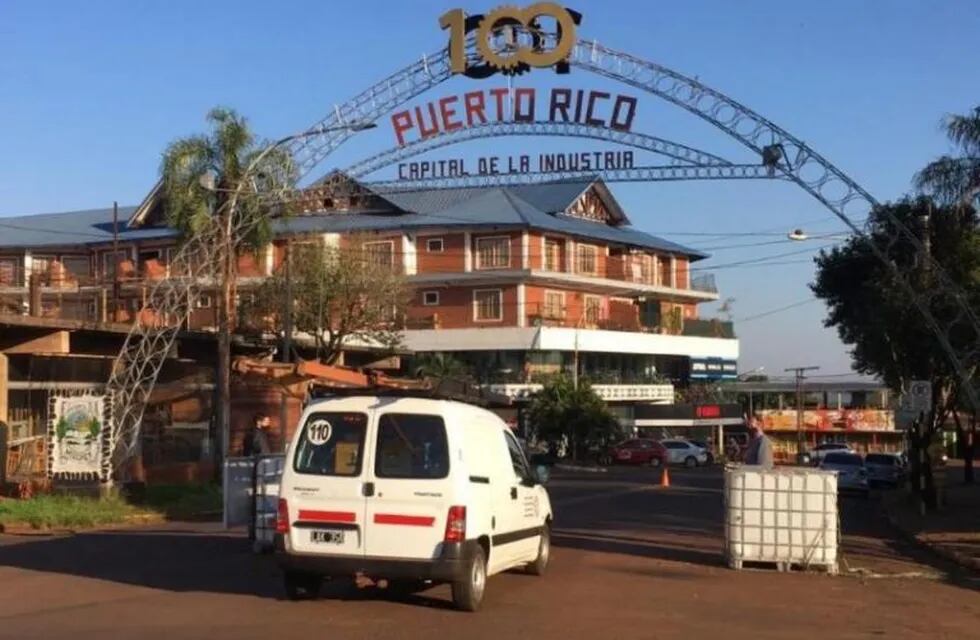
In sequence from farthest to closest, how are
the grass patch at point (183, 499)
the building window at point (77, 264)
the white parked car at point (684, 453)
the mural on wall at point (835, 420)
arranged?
the mural on wall at point (835, 420) < the building window at point (77, 264) < the white parked car at point (684, 453) < the grass patch at point (183, 499)

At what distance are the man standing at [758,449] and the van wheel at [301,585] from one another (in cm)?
695

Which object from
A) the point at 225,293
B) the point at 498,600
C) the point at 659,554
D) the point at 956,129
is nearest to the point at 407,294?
the point at 225,293

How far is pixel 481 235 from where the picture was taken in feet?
231

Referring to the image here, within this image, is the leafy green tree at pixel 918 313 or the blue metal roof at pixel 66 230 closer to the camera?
the leafy green tree at pixel 918 313

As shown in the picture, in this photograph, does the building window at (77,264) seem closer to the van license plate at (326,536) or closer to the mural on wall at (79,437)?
the mural on wall at (79,437)

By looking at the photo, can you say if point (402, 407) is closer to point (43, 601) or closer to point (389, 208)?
point (43, 601)

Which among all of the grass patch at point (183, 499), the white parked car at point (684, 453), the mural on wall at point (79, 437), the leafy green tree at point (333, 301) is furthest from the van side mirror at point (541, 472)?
the white parked car at point (684, 453)

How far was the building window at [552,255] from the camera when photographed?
71000mm

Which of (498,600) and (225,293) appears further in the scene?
(225,293)

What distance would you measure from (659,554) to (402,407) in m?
7.09

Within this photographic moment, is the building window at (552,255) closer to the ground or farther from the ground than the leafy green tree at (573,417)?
farther from the ground

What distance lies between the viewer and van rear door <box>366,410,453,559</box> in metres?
11.4

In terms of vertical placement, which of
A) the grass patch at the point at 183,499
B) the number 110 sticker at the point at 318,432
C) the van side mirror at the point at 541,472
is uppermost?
the number 110 sticker at the point at 318,432

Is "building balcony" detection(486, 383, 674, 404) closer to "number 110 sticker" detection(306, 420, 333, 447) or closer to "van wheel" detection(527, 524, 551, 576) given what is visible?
"van wheel" detection(527, 524, 551, 576)
